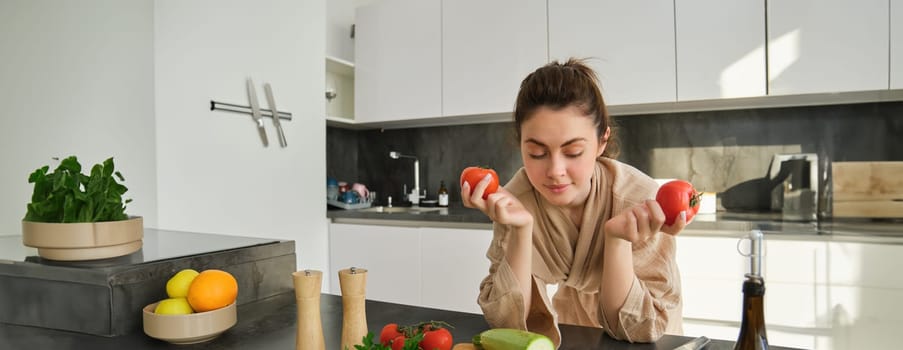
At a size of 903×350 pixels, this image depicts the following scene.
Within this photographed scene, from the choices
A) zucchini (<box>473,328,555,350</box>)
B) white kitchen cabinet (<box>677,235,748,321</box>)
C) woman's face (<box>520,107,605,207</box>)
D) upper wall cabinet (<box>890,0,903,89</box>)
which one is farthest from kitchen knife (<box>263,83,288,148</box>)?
upper wall cabinet (<box>890,0,903,89</box>)

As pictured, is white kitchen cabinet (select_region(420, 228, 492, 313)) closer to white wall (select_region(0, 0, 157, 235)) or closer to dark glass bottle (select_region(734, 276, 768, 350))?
white wall (select_region(0, 0, 157, 235))

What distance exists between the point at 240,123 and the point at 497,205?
192 cm

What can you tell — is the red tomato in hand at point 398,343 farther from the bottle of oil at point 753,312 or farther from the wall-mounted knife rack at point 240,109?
the wall-mounted knife rack at point 240,109

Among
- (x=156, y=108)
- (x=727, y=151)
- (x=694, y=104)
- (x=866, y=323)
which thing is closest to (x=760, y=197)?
(x=727, y=151)

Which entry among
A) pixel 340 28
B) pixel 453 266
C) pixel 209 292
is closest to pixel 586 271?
pixel 209 292

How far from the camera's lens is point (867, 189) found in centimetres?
239

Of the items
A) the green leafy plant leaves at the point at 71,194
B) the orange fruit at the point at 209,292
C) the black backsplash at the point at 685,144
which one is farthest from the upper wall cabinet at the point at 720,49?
the green leafy plant leaves at the point at 71,194

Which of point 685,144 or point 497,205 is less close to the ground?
point 685,144

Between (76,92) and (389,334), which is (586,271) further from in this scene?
(76,92)

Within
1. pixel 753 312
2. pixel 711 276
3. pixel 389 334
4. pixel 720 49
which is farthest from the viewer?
pixel 720 49

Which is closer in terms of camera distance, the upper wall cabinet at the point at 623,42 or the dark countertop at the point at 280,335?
the dark countertop at the point at 280,335

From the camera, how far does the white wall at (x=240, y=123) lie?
222cm

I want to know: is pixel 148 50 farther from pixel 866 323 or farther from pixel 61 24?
pixel 866 323

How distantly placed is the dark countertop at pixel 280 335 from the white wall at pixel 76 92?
3.02 feet
